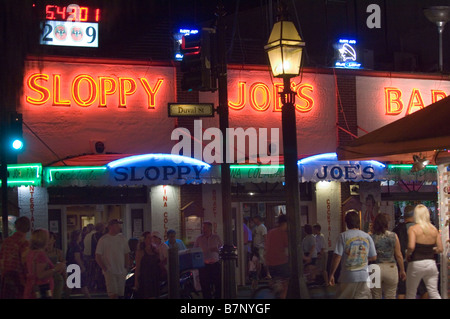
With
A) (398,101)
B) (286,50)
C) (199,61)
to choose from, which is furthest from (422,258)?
(398,101)

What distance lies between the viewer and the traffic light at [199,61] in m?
11.2

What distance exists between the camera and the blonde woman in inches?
401

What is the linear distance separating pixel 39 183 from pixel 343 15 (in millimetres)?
14008

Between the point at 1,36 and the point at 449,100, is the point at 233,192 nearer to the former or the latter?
the point at 1,36

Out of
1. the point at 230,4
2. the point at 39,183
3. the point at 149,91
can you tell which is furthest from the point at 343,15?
the point at 39,183

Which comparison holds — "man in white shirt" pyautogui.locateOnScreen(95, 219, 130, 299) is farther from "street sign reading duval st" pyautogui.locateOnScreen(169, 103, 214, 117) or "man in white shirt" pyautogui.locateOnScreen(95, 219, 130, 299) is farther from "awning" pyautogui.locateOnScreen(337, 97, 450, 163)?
"awning" pyautogui.locateOnScreen(337, 97, 450, 163)

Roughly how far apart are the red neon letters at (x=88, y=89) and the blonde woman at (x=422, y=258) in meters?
9.71

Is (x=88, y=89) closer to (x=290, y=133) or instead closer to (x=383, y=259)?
(x=290, y=133)

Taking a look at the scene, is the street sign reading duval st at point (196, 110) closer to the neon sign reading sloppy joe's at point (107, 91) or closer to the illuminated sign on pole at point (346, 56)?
the neon sign reading sloppy joe's at point (107, 91)

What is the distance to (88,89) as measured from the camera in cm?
1781

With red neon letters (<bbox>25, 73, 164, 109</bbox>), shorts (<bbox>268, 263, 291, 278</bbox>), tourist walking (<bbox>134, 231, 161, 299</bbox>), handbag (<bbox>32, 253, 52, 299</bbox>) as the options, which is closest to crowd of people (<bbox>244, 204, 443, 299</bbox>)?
shorts (<bbox>268, 263, 291, 278</bbox>)

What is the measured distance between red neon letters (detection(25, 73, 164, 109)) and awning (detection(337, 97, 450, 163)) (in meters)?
8.62

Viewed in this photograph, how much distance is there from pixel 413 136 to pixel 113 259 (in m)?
6.40

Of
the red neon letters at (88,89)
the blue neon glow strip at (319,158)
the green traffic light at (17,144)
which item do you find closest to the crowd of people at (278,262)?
the green traffic light at (17,144)
